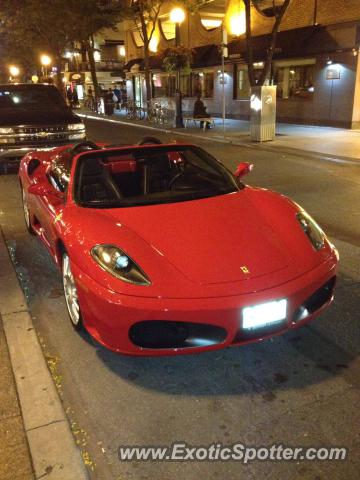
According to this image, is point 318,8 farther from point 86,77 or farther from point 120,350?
point 86,77

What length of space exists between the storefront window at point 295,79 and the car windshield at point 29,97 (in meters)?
13.2

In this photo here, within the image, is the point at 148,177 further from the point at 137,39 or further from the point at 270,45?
the point at 137,39

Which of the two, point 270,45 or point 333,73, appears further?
point 333,73

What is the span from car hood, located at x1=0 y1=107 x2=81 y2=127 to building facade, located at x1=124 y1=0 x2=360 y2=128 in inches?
248

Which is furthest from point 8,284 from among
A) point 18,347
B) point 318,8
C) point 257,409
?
point 318,8

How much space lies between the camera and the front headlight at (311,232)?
3402mm

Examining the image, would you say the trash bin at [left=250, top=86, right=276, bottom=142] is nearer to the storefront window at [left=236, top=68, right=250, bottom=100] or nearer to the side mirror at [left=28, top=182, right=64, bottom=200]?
the storefront window at [left=236, top=68, right=250, bottom=100]

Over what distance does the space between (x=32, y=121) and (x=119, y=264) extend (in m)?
8.39

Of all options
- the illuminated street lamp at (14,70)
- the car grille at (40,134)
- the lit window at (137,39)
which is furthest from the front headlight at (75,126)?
the illuminated street lamp at (14,70)

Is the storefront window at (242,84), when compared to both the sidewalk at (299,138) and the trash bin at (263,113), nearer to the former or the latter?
the sidewalk at (299,138)

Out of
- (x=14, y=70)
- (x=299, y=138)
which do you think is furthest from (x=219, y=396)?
(x=14, y=70)

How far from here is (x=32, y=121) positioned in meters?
10.4

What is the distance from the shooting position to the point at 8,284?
180 inches

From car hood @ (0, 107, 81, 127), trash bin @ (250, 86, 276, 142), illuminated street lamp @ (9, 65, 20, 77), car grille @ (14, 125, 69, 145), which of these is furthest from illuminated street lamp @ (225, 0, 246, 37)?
illuminated street lamp @ (9, 65, 20, 77)
